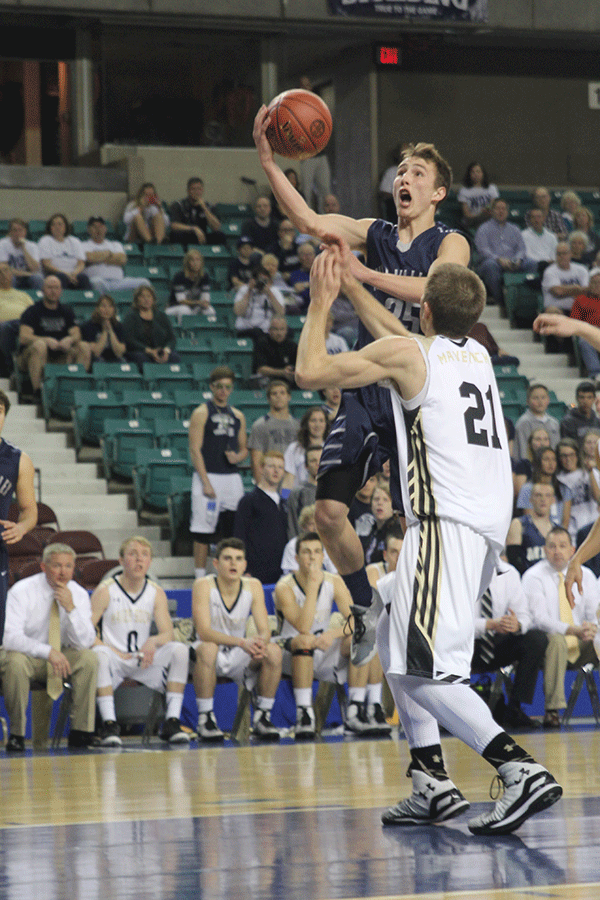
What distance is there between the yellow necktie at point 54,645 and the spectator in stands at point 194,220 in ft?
25.6

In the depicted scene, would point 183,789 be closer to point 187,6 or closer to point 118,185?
point 118,185

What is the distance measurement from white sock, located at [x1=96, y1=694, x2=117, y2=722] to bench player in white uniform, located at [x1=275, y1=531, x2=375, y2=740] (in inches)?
48.8

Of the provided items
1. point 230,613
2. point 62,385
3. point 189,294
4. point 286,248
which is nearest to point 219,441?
point 62,385

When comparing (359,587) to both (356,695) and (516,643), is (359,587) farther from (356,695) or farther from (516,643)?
(516,643)

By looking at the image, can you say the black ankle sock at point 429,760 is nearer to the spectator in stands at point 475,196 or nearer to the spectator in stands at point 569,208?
the spectator in stands at point 569,208

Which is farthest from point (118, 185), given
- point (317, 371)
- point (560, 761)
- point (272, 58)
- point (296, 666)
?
point (317, 371)

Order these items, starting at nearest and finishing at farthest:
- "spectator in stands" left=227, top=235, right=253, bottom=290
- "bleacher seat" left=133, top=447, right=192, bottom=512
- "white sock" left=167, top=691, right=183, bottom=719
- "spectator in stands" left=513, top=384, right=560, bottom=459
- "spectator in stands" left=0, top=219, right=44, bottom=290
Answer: "white sock" left=167, top=691, right=183, bottom=719 < "bleacher seat" left=133, top=447, right=192, bottom=512 < "spectator in stands" left=513, top=384, right=560, bottom=459 < "spectator in stands" left=0, top=219, right=44, bottom=290 < "spectator in stands" left=227, top=235, right=253, bottom=290

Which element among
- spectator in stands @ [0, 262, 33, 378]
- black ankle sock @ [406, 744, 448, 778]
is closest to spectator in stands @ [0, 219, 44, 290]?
spectator in stands @ [0, 262, 33, 378]

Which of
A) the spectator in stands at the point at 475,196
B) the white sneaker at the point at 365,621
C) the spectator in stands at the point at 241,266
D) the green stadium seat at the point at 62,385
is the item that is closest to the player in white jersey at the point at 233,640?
the white sneaker at the point at 365,621

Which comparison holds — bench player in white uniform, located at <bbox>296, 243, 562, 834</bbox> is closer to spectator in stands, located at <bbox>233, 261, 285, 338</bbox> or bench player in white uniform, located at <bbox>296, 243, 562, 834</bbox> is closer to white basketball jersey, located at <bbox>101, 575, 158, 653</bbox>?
white basketball jersey, located at <bbox>101, 575, 158, 653</bbox>

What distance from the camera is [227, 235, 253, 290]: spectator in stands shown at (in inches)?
579

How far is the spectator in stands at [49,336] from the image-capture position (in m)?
12.5

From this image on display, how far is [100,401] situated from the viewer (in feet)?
40.2

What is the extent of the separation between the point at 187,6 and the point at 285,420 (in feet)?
26.9
